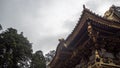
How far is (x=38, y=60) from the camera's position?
35375 millimetres

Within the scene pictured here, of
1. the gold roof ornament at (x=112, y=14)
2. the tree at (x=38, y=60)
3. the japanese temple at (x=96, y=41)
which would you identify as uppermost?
the tree at (x=38, y=60)

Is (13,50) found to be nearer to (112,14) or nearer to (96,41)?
(112,14)

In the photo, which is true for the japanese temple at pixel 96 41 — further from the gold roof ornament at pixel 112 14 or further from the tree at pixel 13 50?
the tree at pixel 13 50

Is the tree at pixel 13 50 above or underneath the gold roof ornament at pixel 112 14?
above

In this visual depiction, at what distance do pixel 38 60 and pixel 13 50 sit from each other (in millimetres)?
5589

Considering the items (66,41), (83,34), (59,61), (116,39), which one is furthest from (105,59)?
(59,61)

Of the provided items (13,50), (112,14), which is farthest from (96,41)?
(13,50)

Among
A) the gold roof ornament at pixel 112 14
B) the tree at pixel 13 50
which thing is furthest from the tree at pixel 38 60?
the gold roof ornament at pixel 112 14

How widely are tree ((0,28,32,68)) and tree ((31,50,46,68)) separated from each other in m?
1.32

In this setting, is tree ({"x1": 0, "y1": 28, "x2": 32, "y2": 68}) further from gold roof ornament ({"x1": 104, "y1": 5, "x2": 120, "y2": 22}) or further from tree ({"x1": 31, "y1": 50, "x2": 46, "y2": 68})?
gold roof ornament ({"x1": 104, "y1": 5, "x2": 120, "y2": 22})

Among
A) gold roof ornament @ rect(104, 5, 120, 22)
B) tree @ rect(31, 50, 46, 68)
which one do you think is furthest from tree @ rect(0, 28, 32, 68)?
gold roof ornament @ rect(104, 5, 120, 22)

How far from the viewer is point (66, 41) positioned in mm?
12695

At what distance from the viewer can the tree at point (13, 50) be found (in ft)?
104

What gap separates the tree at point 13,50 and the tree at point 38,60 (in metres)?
1.32
